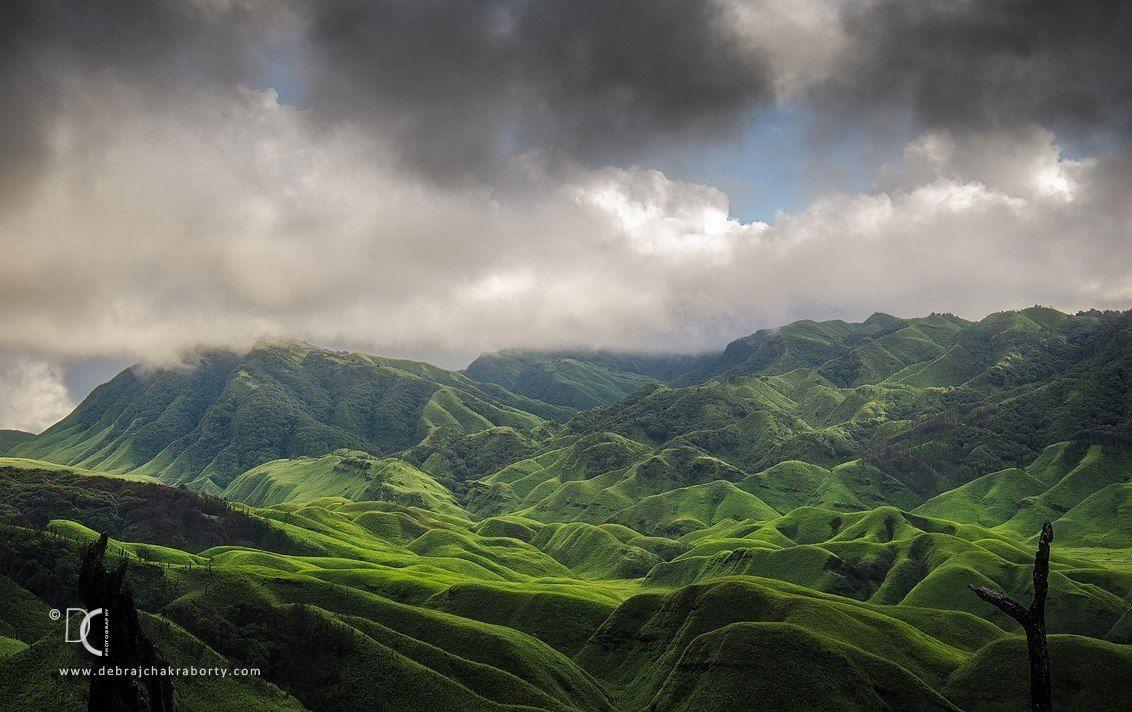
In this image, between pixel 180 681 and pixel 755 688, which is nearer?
pixel 180 681

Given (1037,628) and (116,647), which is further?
(116,647)

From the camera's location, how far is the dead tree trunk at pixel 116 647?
1396 inches

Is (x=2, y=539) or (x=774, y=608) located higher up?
(x=2, y=539)

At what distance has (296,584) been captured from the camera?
19712 centimetres

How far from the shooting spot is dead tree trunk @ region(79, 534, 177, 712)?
116 ft

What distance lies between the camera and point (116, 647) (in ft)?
122

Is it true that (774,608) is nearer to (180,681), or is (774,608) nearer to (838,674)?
(838,674)

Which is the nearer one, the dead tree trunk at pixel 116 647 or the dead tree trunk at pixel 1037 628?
the dead tree trunk at pixel 1037 628

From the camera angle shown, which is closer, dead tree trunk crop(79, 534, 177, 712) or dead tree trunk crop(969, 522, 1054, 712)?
dead tree trunk crop(969, 522, 1054, 712)

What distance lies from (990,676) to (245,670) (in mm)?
158165

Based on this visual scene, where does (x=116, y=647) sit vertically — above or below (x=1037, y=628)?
below

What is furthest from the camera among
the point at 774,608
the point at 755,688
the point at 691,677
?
the point at 774,608

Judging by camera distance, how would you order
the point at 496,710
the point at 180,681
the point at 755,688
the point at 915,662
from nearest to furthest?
the point at 180,681 → the point at 496,710 → the point at 755,688 → the point at 915,662

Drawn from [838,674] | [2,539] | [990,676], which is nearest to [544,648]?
[838,674]
